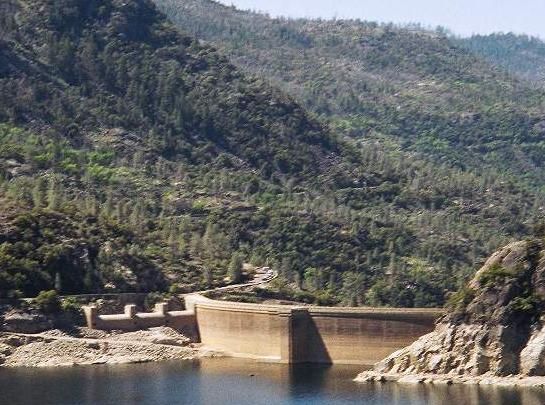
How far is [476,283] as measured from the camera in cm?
11200

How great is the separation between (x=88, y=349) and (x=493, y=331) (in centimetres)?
2913

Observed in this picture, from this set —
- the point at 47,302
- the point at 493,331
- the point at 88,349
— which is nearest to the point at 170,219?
the point at 47,302

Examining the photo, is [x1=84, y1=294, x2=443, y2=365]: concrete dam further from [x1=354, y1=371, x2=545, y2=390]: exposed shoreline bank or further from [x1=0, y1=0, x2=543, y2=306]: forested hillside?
[x1=0, y1=0, x2=543, y2=306]: forested hillside

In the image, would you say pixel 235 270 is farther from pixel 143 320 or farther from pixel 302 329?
pixel 302 329

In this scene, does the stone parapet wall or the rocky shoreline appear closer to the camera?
the rocky shoreline

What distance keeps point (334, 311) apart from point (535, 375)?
60.6 ft

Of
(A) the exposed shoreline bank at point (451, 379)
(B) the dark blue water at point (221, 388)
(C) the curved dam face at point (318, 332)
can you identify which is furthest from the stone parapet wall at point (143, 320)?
(A) the exposed shoreline bank at point (451, 379)

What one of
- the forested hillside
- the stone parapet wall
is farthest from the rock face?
the forested hillside

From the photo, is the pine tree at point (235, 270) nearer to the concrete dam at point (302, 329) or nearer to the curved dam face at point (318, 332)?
the concrete dam at point (302, 329)

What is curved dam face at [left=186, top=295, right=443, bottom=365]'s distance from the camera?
11656 cm

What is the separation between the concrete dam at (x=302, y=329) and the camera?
117m

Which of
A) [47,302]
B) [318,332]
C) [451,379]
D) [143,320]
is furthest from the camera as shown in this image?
[143,320]

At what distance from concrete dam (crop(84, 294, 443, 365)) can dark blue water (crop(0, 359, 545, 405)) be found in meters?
2.03

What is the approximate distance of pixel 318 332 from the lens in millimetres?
119688
